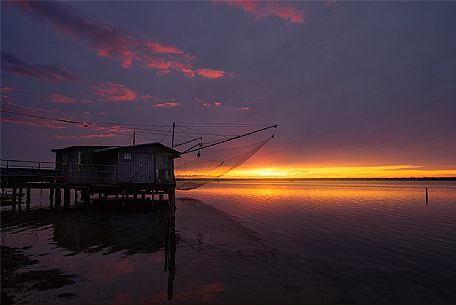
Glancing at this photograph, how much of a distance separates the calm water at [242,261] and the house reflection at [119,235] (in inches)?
2.6

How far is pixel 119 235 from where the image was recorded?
69.0 ft

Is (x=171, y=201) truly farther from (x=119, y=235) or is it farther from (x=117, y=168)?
(x=117, y=168)

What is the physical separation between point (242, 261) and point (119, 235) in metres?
10.3

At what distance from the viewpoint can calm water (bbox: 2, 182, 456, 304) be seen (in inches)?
429

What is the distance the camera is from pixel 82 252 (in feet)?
53.5

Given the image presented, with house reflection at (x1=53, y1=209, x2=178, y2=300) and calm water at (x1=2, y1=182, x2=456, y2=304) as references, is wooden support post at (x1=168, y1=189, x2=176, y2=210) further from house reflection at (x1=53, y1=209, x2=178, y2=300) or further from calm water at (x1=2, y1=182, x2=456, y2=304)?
calm water at (x1=2, y1=182, x2=456, y2=304)

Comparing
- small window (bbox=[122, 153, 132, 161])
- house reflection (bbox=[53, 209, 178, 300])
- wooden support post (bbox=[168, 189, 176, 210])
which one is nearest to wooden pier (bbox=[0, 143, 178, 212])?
small window (bbox=[122, 153, 132, 161])

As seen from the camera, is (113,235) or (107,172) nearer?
(113,235)

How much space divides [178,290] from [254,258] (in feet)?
19.1

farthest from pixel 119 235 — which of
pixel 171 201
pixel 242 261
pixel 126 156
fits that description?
pixel 126 156

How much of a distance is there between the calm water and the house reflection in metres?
0.07

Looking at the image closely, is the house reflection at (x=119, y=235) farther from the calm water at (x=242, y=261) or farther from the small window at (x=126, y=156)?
the small window at (x=126, y=156)

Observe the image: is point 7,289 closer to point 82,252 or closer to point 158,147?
point 82,252

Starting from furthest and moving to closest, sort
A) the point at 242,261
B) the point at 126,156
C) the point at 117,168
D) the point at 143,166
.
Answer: the point at 143,166 → the point at 126,156 → the point at 117,168 → the point at 242,261
